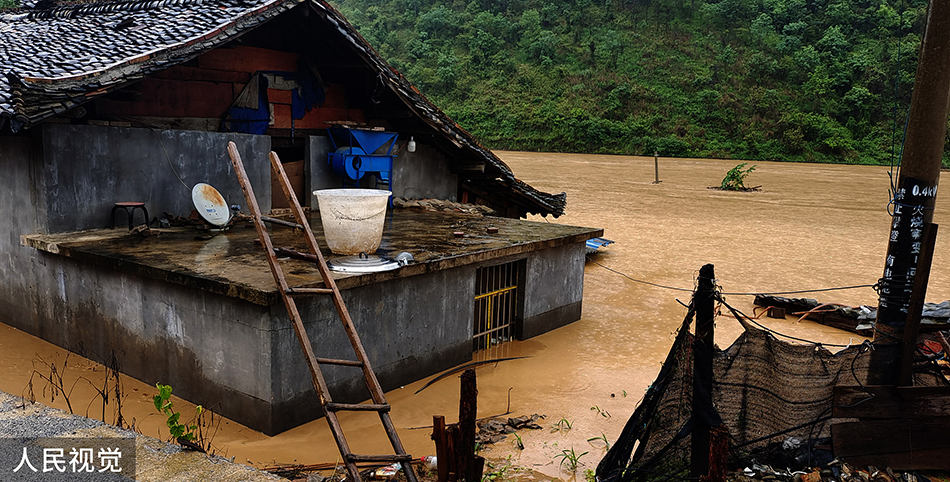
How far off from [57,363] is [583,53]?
61.7 m

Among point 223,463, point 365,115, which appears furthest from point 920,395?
point 365,115

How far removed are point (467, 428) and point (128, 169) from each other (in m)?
6.38

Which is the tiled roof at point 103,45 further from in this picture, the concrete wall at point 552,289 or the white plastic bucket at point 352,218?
the concrete wall at point 552,289

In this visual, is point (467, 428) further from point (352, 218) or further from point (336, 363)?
point (352, 218)

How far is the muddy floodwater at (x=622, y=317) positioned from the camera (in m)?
6.12

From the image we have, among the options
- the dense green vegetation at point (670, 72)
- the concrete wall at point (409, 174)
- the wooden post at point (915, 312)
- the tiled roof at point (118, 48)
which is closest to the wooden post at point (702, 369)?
the wooden post at point (915, 312)

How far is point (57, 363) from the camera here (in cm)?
746

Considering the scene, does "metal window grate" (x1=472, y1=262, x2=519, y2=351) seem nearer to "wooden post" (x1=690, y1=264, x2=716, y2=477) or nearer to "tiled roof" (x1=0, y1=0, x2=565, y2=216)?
"tiled roof" (x1=0, y1=0, x2=565, y2=216)

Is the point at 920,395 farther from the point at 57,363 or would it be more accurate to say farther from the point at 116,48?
the point at 116,48

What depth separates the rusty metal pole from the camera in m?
5.20

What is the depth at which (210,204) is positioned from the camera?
862 centimetres

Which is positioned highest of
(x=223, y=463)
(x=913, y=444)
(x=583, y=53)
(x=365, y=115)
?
(x=583, y=53)

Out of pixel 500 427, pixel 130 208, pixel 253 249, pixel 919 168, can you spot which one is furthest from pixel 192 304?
pixel 919 168

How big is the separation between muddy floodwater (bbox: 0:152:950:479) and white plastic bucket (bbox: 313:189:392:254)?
5.44 ft
